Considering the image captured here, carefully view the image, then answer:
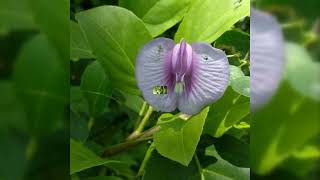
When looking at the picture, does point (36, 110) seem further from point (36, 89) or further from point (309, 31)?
point (309, 31)

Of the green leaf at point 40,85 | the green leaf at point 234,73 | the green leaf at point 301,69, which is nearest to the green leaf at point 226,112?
the green leaf at point 234,73

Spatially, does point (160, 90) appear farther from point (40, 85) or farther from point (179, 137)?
point (40, 85)

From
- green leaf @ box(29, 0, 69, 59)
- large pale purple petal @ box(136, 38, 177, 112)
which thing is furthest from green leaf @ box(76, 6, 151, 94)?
green leaf @ box(29, 0, 69, 59)

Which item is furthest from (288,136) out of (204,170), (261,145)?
(204,170)

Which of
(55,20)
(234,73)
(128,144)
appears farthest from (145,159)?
(55,20)

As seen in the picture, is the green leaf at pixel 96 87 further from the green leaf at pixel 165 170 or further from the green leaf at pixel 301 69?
the green leaf at pixel 301 69

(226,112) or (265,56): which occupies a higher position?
(265,56)
